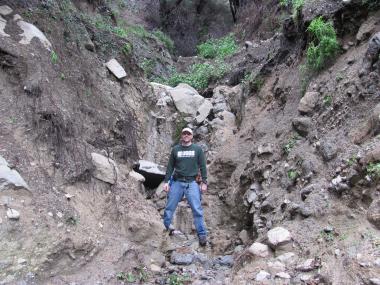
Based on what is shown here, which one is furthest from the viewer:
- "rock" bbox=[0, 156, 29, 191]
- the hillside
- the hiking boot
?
the hiking boot

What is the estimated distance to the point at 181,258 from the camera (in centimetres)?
587

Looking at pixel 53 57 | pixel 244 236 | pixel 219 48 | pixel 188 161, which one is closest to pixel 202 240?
pixel 244 236

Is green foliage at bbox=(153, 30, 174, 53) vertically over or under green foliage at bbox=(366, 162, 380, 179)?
over

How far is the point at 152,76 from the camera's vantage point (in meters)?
15.7

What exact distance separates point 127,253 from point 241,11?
1654cm

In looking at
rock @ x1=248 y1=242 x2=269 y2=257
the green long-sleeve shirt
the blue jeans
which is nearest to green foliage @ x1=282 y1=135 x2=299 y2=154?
the green long-sleeve shirt

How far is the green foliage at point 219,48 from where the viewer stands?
17453mm

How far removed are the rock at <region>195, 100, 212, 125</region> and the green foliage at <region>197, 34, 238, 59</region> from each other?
210 inches

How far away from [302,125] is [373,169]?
7.52 ft

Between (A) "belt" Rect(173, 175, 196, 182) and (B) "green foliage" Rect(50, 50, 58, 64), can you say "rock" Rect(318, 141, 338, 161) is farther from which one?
(B) "green foliage" Rect(50, 50, 58, 64)

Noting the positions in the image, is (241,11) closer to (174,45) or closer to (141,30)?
(174,45)

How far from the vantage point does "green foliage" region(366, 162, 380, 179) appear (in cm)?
462

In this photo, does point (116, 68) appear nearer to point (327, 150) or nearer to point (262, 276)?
point (327, 150)

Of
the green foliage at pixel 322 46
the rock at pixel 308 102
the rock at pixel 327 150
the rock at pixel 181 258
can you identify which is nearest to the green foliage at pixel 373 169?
the rock at pixel 327 150
